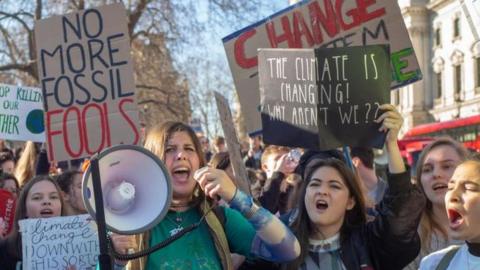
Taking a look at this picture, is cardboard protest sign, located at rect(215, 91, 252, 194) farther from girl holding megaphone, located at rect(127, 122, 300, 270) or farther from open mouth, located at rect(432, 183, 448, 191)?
open mouth, located at rect(432, 183, 448, 191)

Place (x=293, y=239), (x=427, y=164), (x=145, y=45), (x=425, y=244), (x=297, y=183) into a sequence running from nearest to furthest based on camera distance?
(x=293, y=239) < (x=425, y=244) < (x=427, y=164) < (x=297, y=183) < (x=145, y=45)

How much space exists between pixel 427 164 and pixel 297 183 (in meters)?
1.10

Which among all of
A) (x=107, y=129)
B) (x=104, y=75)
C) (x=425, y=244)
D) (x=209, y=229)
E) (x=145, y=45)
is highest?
(x=145, y=45)

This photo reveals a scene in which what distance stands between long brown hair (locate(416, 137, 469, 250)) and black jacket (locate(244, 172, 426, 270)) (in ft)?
1.98

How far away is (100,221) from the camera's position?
2.21m

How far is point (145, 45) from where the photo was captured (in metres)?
19.8

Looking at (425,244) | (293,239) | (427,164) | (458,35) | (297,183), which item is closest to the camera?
(293,239)

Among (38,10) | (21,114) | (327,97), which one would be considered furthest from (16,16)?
(327,97)

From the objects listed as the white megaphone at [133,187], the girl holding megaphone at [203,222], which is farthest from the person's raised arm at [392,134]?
the white megaphone at [133,187]

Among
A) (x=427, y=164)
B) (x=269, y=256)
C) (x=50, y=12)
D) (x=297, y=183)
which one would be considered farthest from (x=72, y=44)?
(x=50, y=12)

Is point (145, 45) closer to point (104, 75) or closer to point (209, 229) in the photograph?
point (104, 75)

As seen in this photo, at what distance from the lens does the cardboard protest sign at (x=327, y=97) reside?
12.8 feet

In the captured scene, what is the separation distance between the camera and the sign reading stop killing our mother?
5840 mm

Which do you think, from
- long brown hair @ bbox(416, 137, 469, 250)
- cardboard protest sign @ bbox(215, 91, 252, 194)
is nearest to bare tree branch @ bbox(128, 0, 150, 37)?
long brown hair @ bbox(416, 137, 469, 250)
